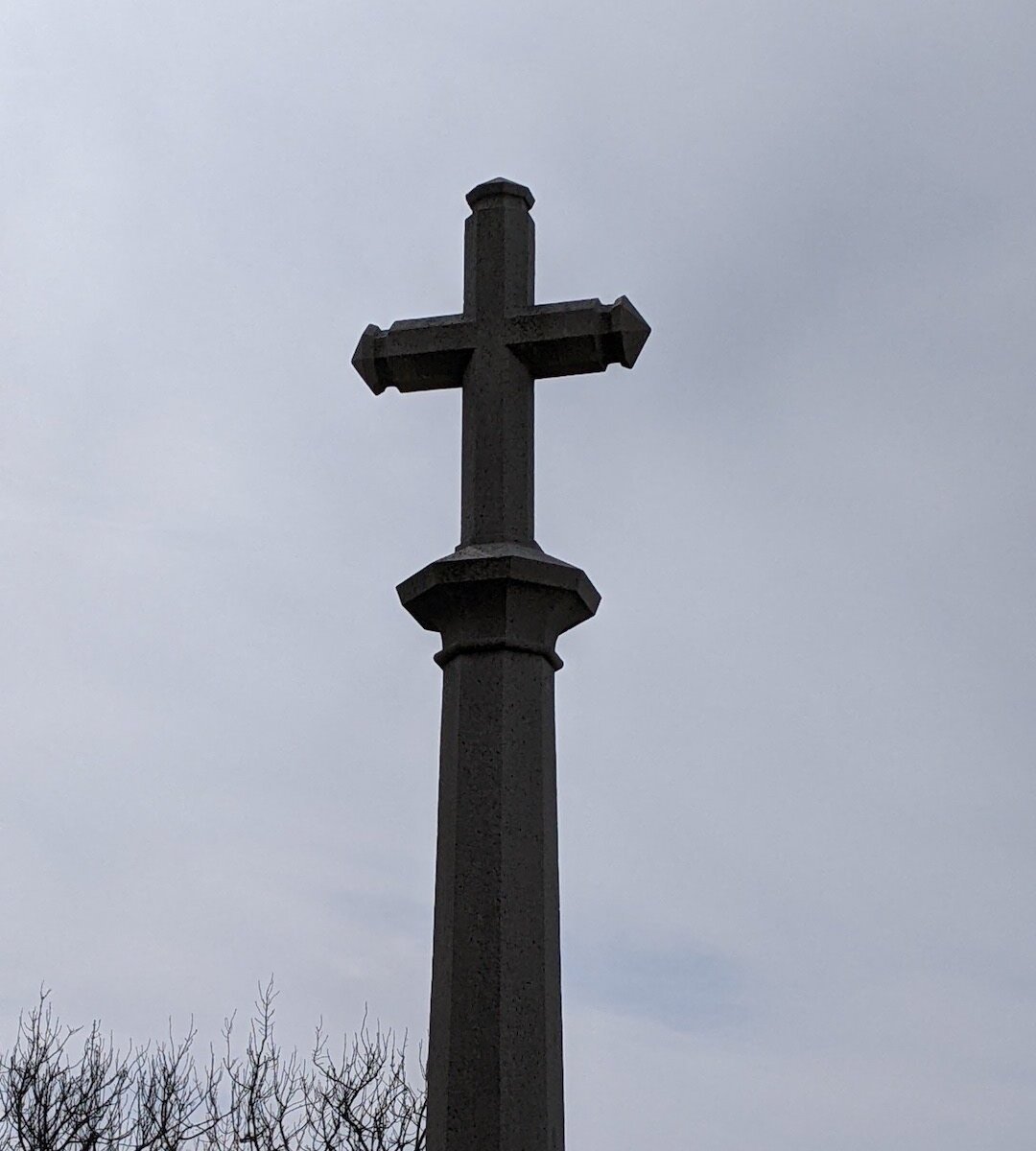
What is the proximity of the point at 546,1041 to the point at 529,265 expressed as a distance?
2795mm

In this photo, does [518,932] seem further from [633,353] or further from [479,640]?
[633,353]

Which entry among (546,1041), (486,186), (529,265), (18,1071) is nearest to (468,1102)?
(546,1041)

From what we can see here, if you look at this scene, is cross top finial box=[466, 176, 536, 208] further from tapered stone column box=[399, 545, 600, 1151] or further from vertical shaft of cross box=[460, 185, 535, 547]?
tapered stone column box=[399, 545, 600, 1151]

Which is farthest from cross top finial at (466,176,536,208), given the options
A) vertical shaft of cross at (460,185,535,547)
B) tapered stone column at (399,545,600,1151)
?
tapered stone column at (399,545,600,1151)

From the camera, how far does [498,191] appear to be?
5.38 m

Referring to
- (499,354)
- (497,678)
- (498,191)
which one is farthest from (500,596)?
(498,191)

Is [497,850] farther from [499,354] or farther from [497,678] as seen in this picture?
[499,354]

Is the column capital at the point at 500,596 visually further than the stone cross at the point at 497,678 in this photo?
Yes

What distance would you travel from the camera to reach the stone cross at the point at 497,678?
414cm

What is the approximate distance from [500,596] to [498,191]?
175 cm

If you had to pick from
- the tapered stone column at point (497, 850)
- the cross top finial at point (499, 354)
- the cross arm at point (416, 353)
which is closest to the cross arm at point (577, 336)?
the cross top finial at point (499, 354)

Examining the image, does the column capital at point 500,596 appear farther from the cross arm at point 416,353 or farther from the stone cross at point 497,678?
the cross arm at point 416,353

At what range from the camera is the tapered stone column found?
4105 mm

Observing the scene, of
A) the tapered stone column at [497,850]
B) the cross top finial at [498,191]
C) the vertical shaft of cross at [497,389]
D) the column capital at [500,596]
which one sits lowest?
the tapered stone column at [497,850]
